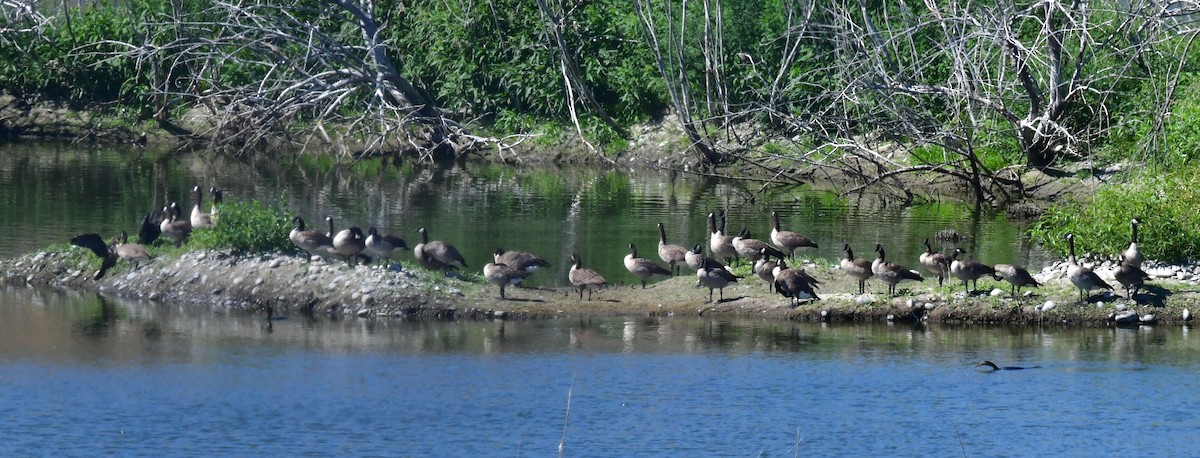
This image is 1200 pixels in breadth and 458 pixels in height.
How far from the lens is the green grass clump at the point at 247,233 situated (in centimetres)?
2134

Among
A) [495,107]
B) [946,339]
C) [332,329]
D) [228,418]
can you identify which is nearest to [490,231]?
[332,329]

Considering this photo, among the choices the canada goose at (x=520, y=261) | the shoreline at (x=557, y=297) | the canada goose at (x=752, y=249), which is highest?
the canada goose at (x=752, y=249)

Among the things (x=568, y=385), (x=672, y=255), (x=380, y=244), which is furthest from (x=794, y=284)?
(x=380, y=244)

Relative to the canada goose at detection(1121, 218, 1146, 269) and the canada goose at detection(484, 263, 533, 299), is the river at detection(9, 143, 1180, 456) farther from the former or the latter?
the canada goose at detection(1121, 218, 1146, 269)

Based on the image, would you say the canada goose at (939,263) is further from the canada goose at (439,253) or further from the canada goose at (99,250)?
the canada goose at (99,250)

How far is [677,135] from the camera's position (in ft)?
142

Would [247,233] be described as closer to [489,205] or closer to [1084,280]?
[1084,280]

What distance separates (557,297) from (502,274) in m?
0.88

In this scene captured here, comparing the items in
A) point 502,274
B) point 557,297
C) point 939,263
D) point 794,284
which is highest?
point 939,263

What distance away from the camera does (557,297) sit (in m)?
21.0

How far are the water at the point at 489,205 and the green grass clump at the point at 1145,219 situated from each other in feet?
5.63

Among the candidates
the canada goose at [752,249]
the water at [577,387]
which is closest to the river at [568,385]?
the water at [577,387]

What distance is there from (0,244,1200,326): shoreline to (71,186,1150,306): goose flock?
21 centimetres

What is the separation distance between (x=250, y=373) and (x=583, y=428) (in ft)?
13.7
